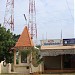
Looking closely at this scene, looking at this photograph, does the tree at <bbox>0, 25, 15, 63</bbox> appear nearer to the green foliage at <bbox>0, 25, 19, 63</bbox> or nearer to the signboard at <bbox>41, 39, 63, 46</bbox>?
the green foliage at <bbox>0, 25, 19, 63</bbox>

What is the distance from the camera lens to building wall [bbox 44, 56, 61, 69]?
3481 cm

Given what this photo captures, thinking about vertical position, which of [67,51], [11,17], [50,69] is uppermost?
[11,17]

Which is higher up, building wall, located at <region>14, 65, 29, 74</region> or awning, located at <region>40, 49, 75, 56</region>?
awning, located at <region>40, 49, 75, 56</region>

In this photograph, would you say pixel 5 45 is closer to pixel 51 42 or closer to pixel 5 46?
pixel 5 46

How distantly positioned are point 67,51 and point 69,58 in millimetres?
2463

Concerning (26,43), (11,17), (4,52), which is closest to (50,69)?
(26,43)

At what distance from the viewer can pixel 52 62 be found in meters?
35.1

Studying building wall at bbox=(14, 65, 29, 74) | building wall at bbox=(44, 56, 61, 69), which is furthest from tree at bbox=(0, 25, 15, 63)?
building wall at bbox=(44, 56, 61, 69)

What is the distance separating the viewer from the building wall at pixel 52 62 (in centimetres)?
3481

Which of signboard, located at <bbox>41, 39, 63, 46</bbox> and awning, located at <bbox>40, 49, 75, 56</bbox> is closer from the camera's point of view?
awning, located at <bbox>40, 49, 75, 56</bbox>

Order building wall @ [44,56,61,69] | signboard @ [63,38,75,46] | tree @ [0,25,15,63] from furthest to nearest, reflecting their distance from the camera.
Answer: tree @ [0,25,15,63]
building wall @ [44,56,61,69]
signboard @ [63,38,75,46]

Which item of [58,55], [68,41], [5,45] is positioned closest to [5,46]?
[5,45]

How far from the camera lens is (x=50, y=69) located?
112ft

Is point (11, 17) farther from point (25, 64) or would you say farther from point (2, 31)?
point (25, 64)
